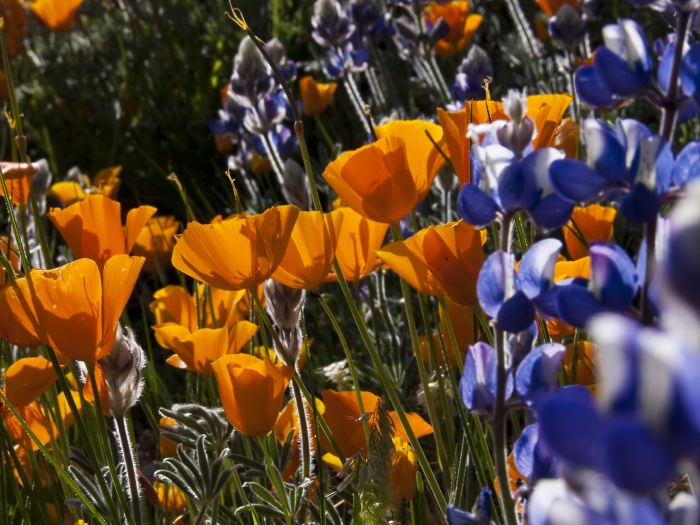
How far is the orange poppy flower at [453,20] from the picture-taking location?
380cm

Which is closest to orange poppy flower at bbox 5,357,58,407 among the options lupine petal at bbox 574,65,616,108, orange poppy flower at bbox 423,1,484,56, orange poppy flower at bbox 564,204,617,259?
orange poppy flower at bbox 564,204,617,259

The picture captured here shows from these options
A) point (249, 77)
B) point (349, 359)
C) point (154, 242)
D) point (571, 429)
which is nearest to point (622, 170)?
point (571, 429)

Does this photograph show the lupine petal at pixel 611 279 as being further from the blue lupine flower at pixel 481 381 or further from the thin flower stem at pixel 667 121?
the blue lupine flower at pixel 481 381

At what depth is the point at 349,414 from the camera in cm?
155

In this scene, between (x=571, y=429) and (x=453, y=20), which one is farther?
(x=453, y=20)

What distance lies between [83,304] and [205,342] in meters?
0.42

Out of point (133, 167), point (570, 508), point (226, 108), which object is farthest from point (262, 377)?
point (133, 167)

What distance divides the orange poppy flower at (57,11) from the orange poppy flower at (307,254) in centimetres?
390

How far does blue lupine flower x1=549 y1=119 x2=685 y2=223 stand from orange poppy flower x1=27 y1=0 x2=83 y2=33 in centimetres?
454

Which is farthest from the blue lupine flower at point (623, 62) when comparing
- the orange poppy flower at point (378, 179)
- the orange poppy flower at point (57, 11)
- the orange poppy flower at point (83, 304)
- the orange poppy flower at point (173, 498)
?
the orange poppy flower at point (57, 11)

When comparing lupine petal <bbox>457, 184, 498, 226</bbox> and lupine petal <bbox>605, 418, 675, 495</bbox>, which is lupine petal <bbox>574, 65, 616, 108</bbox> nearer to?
lupine petal <bbox>457, 184, 498, 226</bbox>

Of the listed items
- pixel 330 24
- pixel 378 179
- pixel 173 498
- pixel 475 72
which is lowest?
pixel 173 498

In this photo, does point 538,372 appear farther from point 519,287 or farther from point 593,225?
point 593,225

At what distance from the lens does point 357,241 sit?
5.20 ft
